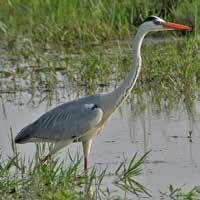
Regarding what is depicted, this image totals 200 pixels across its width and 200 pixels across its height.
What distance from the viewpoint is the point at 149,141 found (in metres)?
8.55

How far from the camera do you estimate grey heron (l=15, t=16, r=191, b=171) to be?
7840 mm

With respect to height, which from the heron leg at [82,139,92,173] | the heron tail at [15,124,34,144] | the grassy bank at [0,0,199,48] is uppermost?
the grassy bank at [0,0,199,48]

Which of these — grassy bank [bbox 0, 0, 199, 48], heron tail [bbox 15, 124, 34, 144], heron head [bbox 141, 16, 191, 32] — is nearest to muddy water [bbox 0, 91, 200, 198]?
heron tail [bbox 15, 124, 34, 144]

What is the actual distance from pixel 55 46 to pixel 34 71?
1236 mm

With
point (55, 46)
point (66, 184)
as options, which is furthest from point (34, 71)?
point (66, 184)

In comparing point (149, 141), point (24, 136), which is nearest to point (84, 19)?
point (149, 141)

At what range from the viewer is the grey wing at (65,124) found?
7.83 metres

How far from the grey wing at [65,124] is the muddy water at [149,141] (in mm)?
185

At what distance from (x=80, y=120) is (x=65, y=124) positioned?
0.15 m

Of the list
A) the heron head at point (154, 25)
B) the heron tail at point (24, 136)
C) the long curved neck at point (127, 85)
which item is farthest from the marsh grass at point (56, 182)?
the heron head at point (154, 25)

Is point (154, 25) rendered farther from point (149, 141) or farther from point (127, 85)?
point (149, 141)

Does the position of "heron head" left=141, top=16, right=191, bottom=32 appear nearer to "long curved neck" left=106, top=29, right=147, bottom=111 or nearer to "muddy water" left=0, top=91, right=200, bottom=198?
"long curved neck" left=106, top=29, right=147, bottom=111

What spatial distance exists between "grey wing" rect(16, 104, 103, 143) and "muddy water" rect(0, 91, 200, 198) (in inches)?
7.3

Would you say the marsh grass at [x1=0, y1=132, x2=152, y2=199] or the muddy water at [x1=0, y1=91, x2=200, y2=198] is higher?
the marsh grass at [x1=0, y1=132, x2=152, y2=199]
